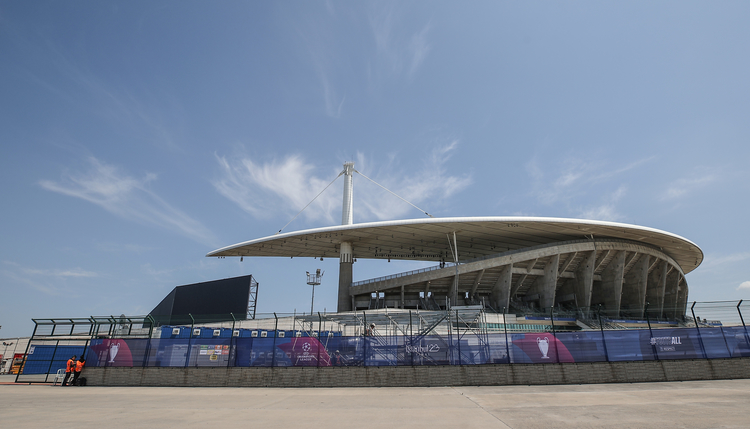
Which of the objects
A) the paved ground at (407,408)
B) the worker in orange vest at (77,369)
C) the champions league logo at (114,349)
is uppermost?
the champions league logo at (114,349)

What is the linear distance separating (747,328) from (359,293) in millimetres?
42875

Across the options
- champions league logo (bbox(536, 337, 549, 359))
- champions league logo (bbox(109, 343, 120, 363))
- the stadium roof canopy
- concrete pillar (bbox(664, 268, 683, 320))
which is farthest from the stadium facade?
champions league logo (bbox(109, 343, 120, 363))

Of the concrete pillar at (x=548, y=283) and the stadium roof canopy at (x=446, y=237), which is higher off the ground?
the stadium roof canopy at (x=446, y=237)

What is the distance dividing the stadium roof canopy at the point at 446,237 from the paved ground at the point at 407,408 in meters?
31.6

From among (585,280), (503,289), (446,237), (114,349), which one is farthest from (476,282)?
(114,349)

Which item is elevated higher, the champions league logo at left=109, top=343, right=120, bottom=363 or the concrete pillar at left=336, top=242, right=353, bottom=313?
the concrete pillar at left=336, top=242, right=353, bottom=313

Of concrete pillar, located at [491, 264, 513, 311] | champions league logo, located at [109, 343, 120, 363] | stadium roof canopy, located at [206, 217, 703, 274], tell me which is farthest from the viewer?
concrete pillar, located at [491, 264, 513, 311]

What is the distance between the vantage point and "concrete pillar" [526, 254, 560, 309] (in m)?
48.8

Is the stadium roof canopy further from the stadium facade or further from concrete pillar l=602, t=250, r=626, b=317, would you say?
concrete pillar l=602, t=250, r=626, b=317

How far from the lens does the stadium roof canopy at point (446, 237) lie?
44.4 m

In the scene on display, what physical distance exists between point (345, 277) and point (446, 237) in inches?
606

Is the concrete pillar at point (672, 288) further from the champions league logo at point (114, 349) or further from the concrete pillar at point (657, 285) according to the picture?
the champions league logo at point (114, 349)

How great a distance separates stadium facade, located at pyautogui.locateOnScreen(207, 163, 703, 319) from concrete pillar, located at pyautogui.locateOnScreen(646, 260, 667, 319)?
13 cm

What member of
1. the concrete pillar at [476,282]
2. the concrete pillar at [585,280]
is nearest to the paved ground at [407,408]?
the concrete pillar at [476,282]
